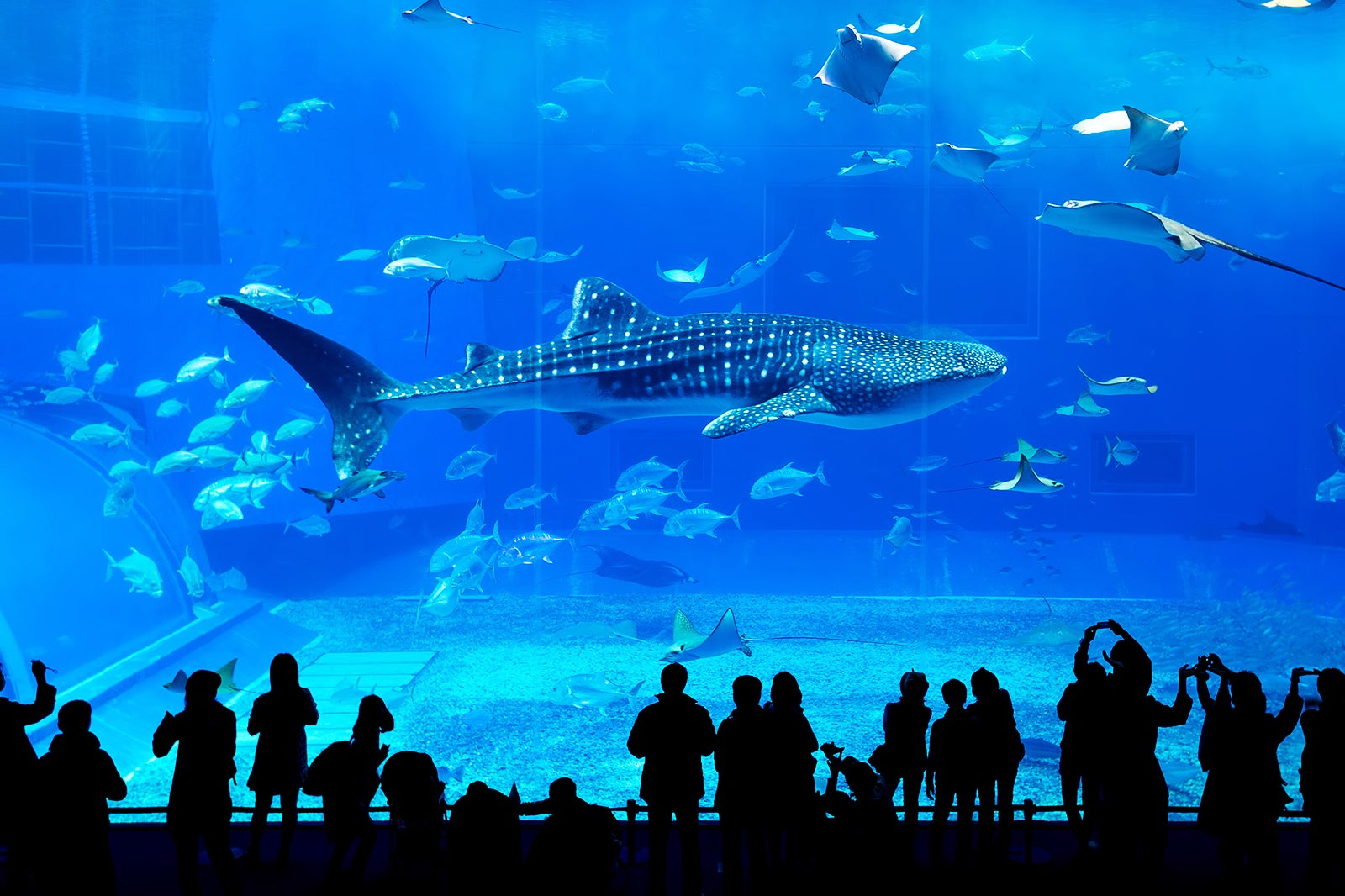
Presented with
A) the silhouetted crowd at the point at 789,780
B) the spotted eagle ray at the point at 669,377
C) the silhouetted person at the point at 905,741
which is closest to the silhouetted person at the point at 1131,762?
the silhouetted crowd at the point at 789,780

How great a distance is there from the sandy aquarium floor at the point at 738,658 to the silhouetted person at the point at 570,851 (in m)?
3.47

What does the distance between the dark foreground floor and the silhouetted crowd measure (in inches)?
3.1

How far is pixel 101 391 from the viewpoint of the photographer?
14539 mm

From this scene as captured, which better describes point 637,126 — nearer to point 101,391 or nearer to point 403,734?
point 101,391

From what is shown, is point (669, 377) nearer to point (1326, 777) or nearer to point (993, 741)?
point (993, 741)

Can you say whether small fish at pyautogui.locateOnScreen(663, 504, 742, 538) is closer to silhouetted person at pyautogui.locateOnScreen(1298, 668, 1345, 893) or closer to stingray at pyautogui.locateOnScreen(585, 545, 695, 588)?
stingray at pyautogui.locateOnScreen(585, 545, 695, 588)

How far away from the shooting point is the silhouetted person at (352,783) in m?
2.96

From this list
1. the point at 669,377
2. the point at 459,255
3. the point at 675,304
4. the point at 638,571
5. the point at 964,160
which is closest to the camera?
the point at 669,377

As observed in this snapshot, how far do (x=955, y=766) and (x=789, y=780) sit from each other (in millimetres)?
658

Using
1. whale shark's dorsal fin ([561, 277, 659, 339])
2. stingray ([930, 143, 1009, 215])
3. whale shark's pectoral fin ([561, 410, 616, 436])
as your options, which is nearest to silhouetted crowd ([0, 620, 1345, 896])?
whale shark's pectoral fin ([561, 410, 616, 436])

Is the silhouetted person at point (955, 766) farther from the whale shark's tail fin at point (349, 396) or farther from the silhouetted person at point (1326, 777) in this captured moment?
the whale shark's tail fin at point (349, 396)

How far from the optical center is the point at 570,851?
2332 mm

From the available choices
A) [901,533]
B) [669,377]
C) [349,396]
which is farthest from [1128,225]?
[901,533]

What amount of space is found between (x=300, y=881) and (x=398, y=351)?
17.0 metres
